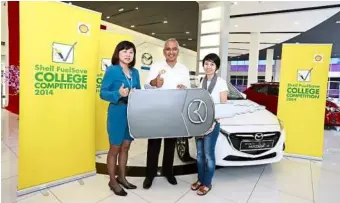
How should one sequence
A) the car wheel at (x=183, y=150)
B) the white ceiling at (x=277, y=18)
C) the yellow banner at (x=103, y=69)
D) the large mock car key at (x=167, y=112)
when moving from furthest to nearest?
the white ceiling at (x=277, y=18) < the yellow banner at (x=103, y=69) < the car wheel at (x=183, y=150) < the large mock car key at (x=167, y=112)

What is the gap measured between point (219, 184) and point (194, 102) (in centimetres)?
114

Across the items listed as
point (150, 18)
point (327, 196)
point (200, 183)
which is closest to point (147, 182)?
point (200, 183)

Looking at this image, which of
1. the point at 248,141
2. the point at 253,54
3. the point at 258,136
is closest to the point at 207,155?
the point at 248,141

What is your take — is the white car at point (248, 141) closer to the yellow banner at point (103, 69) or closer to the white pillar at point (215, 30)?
the yellow banner at point (103, 69)

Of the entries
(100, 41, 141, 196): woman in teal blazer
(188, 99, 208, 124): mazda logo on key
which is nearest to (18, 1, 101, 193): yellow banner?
(100, 41, 141, 196): woman in teal blazer

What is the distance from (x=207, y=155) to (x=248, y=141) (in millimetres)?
594

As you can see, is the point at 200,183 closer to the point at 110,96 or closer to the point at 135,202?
the point at 135,202

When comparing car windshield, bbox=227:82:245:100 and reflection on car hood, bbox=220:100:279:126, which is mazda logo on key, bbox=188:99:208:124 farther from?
car windshield, bbox=227:82:245:100

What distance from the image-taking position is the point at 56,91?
2.13 metres

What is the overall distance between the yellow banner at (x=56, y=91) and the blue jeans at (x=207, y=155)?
1144mm

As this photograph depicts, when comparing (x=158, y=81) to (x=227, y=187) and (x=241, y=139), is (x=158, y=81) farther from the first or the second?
(x=227, y=187)

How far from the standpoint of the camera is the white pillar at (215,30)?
220 inches

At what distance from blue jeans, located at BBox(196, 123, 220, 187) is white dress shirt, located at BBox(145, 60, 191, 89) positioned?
501 mm

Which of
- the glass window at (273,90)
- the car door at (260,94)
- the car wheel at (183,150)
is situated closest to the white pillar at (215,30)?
the car door at (260,94)
